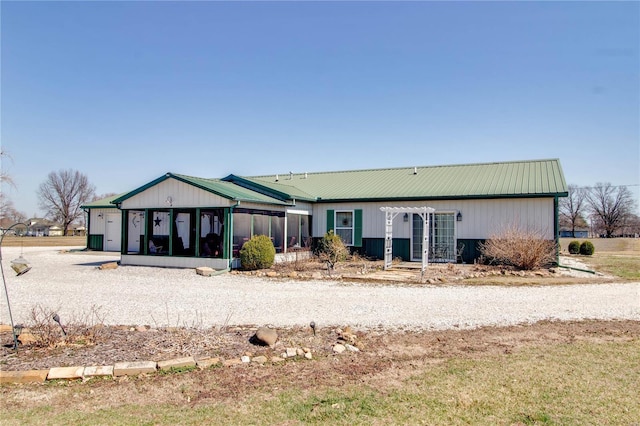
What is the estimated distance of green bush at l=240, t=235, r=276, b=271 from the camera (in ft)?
46.8

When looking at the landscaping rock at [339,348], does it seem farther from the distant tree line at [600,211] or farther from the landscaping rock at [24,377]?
the distant tree line at [600,211]

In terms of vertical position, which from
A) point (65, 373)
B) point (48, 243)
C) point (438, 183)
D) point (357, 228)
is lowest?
point (48, 243)

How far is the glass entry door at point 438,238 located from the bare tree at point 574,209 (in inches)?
2165

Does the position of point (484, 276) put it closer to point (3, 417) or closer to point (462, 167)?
point (462, 167)

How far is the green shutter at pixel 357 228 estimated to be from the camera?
18156mm

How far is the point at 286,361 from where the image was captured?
16.9 ft

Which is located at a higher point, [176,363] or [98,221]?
[98,221]

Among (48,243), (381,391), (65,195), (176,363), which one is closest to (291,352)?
(176,363)

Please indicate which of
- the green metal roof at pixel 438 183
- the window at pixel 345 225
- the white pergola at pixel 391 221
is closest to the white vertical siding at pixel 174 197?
the green metal roof at pixel 438 183

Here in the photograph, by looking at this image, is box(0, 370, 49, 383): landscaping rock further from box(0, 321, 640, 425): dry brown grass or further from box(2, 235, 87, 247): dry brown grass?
box(2, 235, 87, 247): dry brown grass

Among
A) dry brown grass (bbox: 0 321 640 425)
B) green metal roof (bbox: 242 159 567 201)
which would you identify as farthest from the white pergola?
dry brown grass (bbox: 0 321 640 425)

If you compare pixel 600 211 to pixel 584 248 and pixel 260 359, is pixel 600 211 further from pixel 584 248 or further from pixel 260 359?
pixel 260 359

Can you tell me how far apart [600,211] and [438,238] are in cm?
5997

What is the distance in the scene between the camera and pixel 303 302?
898 centimetres
